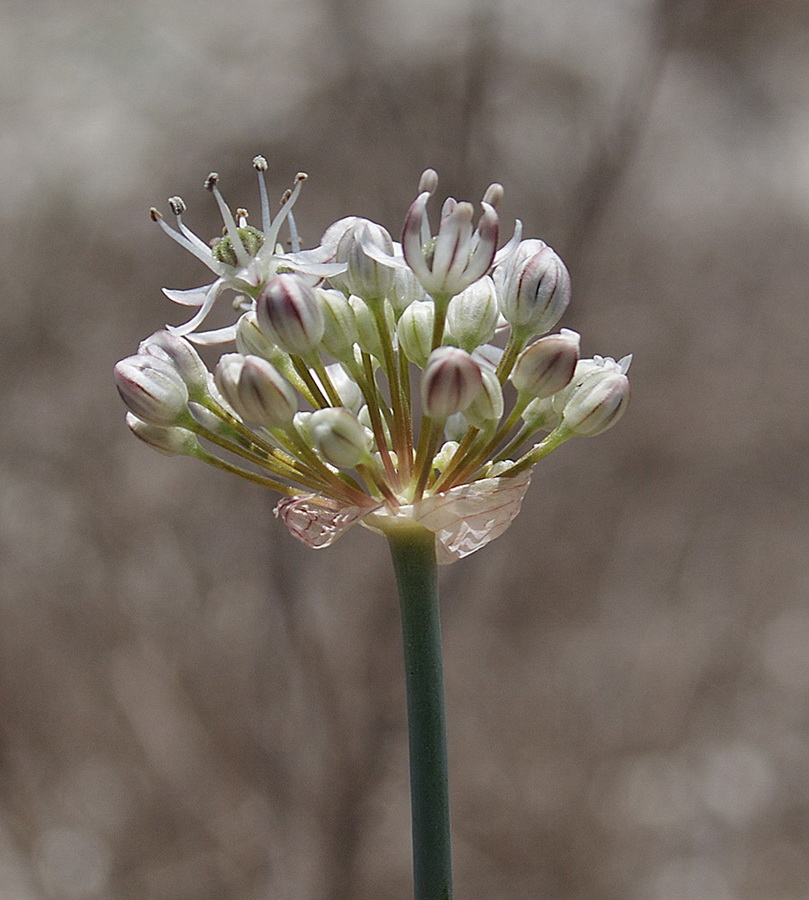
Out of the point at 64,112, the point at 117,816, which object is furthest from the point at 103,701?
the point at 64,112

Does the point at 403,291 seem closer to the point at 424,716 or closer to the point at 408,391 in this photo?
the point at 408,391

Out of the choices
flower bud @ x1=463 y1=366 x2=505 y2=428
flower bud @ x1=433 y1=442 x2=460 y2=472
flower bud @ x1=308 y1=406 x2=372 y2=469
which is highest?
flower bud @ x1=433 y1=442 x2=460 y2=472

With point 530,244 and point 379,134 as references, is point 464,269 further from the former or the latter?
point 379,134

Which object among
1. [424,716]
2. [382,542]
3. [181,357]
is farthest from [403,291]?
[382,542]

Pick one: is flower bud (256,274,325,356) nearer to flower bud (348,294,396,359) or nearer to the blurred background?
flower bud (348,294,396,359)

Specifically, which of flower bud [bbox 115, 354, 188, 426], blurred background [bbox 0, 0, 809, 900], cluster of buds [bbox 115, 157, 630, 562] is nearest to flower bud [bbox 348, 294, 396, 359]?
cluster of buds [bbox 115, 157, 630, 562]

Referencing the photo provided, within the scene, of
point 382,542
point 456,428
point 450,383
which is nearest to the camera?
point 450,383

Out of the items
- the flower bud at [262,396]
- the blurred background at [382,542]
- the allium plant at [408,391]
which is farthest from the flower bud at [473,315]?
the blurred background at [382,542]
